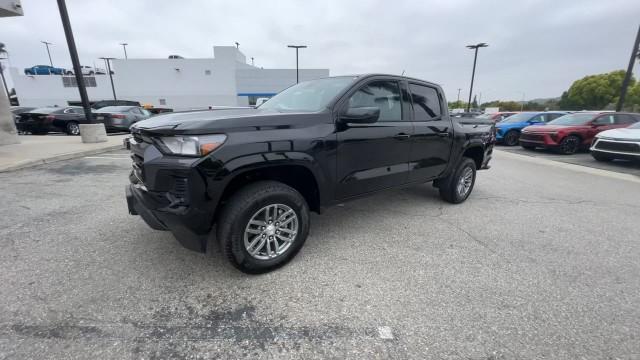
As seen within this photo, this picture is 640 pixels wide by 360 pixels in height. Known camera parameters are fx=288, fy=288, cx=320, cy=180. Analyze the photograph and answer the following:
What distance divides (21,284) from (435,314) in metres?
3.37

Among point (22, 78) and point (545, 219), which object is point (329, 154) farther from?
point (22, 78)

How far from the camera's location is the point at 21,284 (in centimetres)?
240

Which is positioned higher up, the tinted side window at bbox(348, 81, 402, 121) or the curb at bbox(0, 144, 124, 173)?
the tinted side window at bbox(348, 81, 402, 121)

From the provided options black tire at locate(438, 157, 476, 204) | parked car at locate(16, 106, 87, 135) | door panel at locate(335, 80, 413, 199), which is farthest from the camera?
parked car at locate(16, 106, 87, 135)

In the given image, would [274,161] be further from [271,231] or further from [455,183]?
[455,183]

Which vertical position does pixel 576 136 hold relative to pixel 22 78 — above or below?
below

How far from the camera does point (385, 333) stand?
198cm

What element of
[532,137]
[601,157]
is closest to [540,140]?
[532,137]

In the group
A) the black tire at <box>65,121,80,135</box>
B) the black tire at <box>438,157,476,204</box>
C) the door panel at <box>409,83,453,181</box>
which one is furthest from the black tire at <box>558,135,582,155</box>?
the black tire at <box>65,121,80,135</box>

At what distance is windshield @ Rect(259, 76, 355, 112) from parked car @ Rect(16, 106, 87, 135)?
1312 cm

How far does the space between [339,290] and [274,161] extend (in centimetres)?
122

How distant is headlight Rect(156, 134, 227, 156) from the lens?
2174mm

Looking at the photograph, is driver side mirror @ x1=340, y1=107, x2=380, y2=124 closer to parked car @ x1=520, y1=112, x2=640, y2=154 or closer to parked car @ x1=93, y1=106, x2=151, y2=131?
parked car @ x1=520, y1=112, x2=640, y2=154

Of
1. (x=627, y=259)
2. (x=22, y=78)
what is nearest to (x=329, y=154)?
(x=627, y=259)
